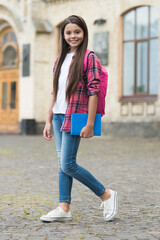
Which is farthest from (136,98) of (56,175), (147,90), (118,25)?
(56,175)

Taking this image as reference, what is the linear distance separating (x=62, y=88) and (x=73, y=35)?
480 millimetres

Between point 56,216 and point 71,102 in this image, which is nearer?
point 71,102

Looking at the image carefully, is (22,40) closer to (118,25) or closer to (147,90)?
(118,25)

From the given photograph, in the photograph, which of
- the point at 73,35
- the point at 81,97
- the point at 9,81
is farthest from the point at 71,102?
the point at 9,81

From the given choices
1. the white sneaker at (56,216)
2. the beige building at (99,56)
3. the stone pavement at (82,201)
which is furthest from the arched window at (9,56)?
the white sneaker at (56,216)

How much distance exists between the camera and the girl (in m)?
4.91

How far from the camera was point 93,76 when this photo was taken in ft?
16.0

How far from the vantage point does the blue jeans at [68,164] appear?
5.00 metres

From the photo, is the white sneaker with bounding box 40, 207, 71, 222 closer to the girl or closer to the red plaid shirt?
the girl

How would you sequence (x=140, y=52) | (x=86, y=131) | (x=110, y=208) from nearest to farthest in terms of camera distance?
1. (x=86, y=131)
2. (x=110, y=208)
3. (x=140, y=52)

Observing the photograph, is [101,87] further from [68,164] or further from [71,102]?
[68,164]

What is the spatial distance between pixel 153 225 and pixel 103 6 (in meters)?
17.8

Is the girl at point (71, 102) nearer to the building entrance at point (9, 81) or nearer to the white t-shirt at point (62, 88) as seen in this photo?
the white t-shirt at point (62, 88)

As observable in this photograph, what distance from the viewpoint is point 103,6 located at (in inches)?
864
